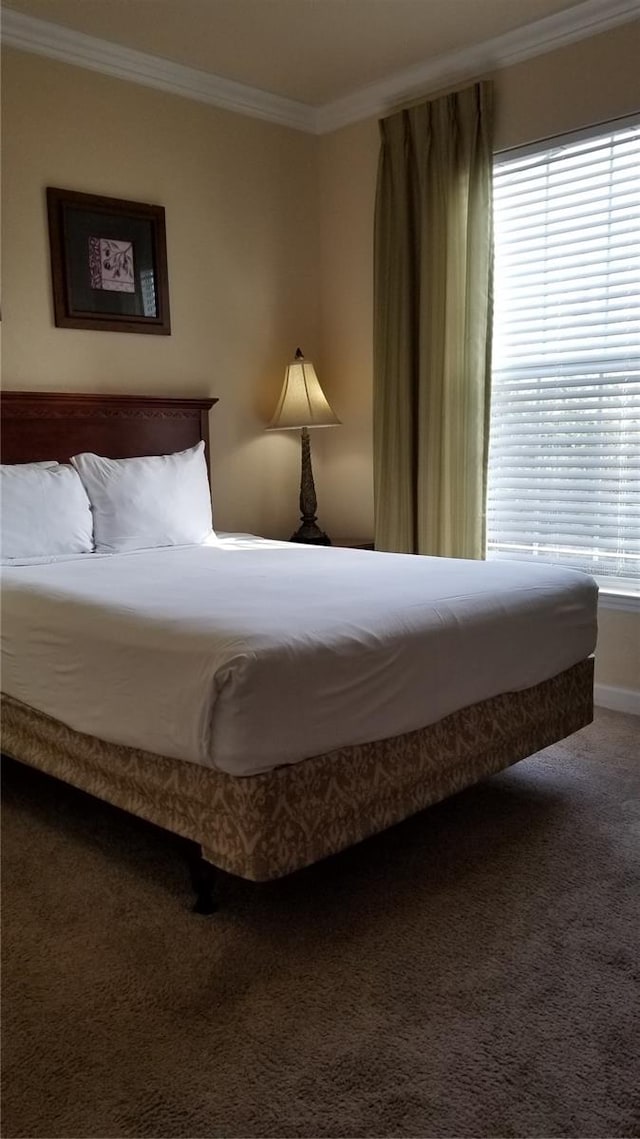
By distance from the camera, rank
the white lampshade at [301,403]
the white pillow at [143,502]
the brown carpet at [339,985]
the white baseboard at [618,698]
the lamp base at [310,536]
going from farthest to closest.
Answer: the lamp base at [310,536] → the white lampshade at [301,403] → the white baseboard at [618,698] → the white pillow at [143,502] → the brown carpet at [339,985]

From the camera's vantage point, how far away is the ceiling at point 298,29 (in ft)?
11.0

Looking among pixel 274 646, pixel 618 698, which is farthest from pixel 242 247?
pixel 274 646

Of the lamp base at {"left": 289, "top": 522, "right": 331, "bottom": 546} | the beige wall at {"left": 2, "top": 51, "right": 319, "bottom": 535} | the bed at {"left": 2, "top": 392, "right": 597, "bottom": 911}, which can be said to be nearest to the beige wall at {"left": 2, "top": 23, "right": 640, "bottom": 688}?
the beige wall at {"left": 2, "top": 51, "right": 319, "bottom": 535}

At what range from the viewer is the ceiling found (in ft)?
11.0

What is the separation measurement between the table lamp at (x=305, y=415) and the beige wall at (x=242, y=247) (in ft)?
0.69

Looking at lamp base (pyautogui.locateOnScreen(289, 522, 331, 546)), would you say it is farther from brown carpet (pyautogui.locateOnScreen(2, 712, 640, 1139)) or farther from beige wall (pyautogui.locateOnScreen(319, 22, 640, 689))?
brown carpet (pyautogui.locateOnScreen(2, 712, 640, 1139))

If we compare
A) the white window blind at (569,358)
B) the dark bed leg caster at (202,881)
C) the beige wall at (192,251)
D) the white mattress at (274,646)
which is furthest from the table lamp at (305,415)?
the dark bed leg caster at (202,881)

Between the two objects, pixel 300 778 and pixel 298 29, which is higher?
pixel 298 29

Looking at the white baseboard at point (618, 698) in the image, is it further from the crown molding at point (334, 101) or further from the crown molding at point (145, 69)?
the crown molding at point (145, 69)

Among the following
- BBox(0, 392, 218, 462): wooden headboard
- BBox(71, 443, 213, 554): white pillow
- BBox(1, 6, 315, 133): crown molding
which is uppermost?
BBox(1, 6, 315, 133): crown molding

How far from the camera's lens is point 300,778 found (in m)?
1.92

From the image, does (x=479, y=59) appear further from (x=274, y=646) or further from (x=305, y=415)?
(x=274, y=646)

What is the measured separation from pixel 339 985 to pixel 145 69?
370 centimetres

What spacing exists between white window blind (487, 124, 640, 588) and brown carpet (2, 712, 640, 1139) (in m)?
1.41
